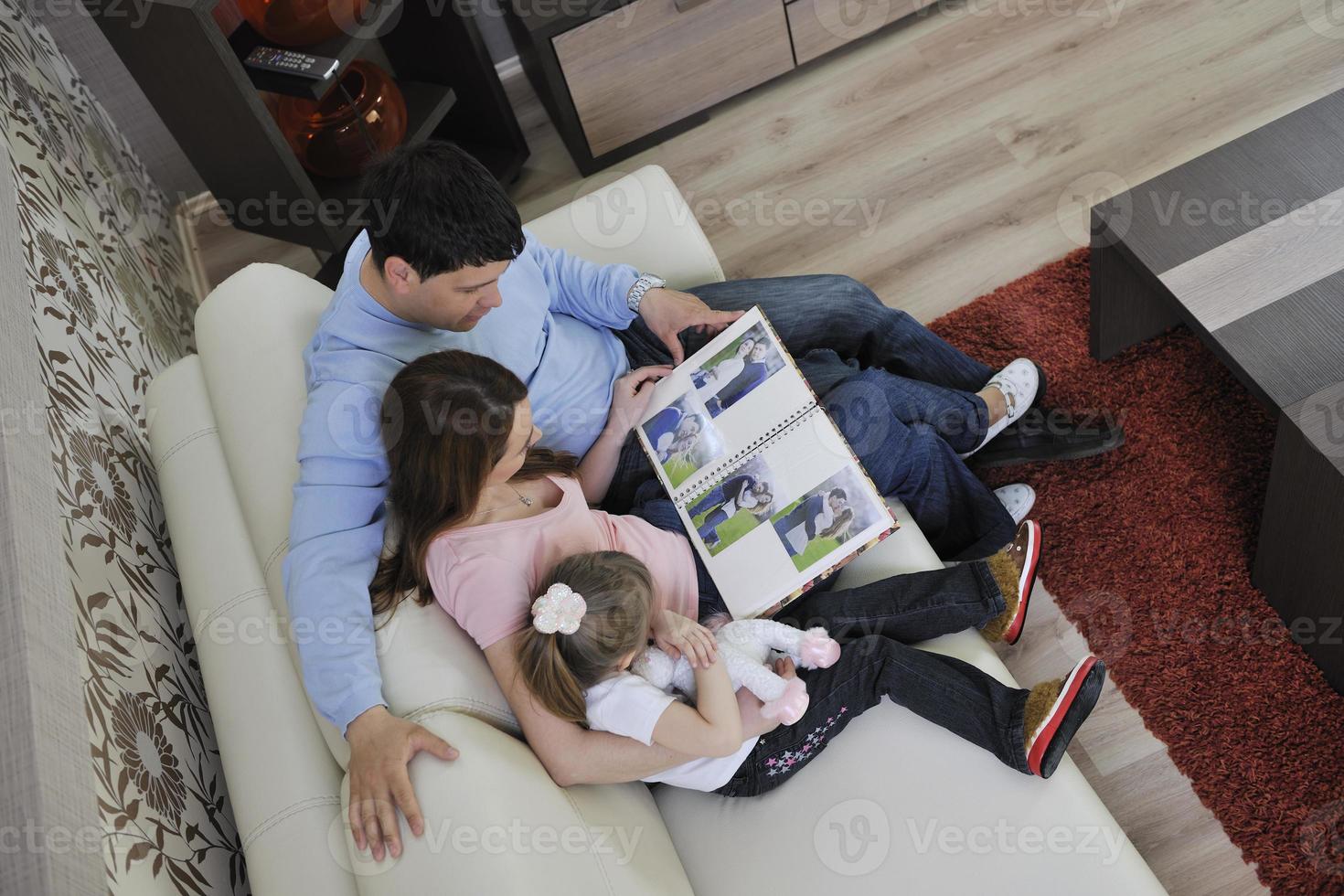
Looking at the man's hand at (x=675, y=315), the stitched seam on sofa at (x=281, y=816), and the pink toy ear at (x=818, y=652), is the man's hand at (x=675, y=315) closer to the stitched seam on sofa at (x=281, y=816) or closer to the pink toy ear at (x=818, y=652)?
the pink toy ear at (x=818, y=652)

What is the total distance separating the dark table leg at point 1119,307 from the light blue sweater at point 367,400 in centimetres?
84

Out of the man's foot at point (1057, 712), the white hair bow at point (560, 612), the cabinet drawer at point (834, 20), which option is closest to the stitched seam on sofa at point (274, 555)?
the white hair bow at point (560, 612)

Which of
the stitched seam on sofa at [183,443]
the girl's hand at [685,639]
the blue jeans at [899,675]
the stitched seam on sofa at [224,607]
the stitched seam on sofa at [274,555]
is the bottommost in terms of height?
the blue jeans at [899,675]

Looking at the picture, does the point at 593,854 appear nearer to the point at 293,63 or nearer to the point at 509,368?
the point at 509,368

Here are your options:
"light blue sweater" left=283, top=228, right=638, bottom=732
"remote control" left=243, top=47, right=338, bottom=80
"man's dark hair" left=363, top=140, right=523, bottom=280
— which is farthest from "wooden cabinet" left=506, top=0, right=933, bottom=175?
"man's dark hair" left=363, top=140, right=523, bottom=280

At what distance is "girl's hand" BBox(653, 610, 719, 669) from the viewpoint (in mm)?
1336

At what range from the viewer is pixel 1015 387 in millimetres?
1861

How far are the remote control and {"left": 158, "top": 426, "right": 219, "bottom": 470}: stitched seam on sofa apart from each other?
824 millimetres

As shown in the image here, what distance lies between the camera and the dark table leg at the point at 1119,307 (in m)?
1.85

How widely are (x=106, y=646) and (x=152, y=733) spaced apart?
0.12 m

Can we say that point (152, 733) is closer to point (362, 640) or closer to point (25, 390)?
point (362, 640)

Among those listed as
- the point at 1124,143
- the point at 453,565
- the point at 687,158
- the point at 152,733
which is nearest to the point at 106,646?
the point at 152,733

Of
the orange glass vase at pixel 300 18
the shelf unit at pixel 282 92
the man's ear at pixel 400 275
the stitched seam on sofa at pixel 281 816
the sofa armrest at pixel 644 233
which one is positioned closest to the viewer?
the stitched seam on sofa at pixel 281 816

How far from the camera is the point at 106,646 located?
→ 1.27 metres
